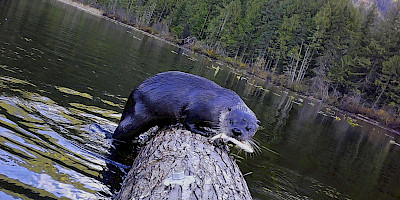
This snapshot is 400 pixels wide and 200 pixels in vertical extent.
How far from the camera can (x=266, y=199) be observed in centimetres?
561

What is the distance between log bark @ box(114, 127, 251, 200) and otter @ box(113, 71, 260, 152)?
11.0 inches

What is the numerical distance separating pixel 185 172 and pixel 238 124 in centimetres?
136

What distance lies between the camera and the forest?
45.4m

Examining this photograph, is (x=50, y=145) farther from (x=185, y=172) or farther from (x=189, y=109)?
(x=185, y=172)

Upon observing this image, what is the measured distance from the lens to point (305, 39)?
52.9 metres

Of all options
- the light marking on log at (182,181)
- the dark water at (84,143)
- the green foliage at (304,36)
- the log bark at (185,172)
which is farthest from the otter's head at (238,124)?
the green foliage at (304,36)

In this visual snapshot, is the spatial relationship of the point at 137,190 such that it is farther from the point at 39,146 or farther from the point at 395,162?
the point at 395,162

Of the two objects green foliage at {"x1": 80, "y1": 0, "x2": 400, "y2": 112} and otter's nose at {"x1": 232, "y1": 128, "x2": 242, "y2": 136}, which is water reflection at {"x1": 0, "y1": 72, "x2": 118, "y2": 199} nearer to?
otter's nose at {"x1": 232, "y1": 128, "x2": 242, "y2": 136}

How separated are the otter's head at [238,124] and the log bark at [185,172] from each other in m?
0.25

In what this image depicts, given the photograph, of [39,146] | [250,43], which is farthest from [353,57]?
[39,146]

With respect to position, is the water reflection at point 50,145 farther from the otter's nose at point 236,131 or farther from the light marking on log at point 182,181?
the otter's nose at point 236,131

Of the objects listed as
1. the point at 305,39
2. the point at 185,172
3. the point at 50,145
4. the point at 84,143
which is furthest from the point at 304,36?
the point at 185,172

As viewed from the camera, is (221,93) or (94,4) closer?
(221,93)

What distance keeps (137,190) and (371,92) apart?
167 feet
